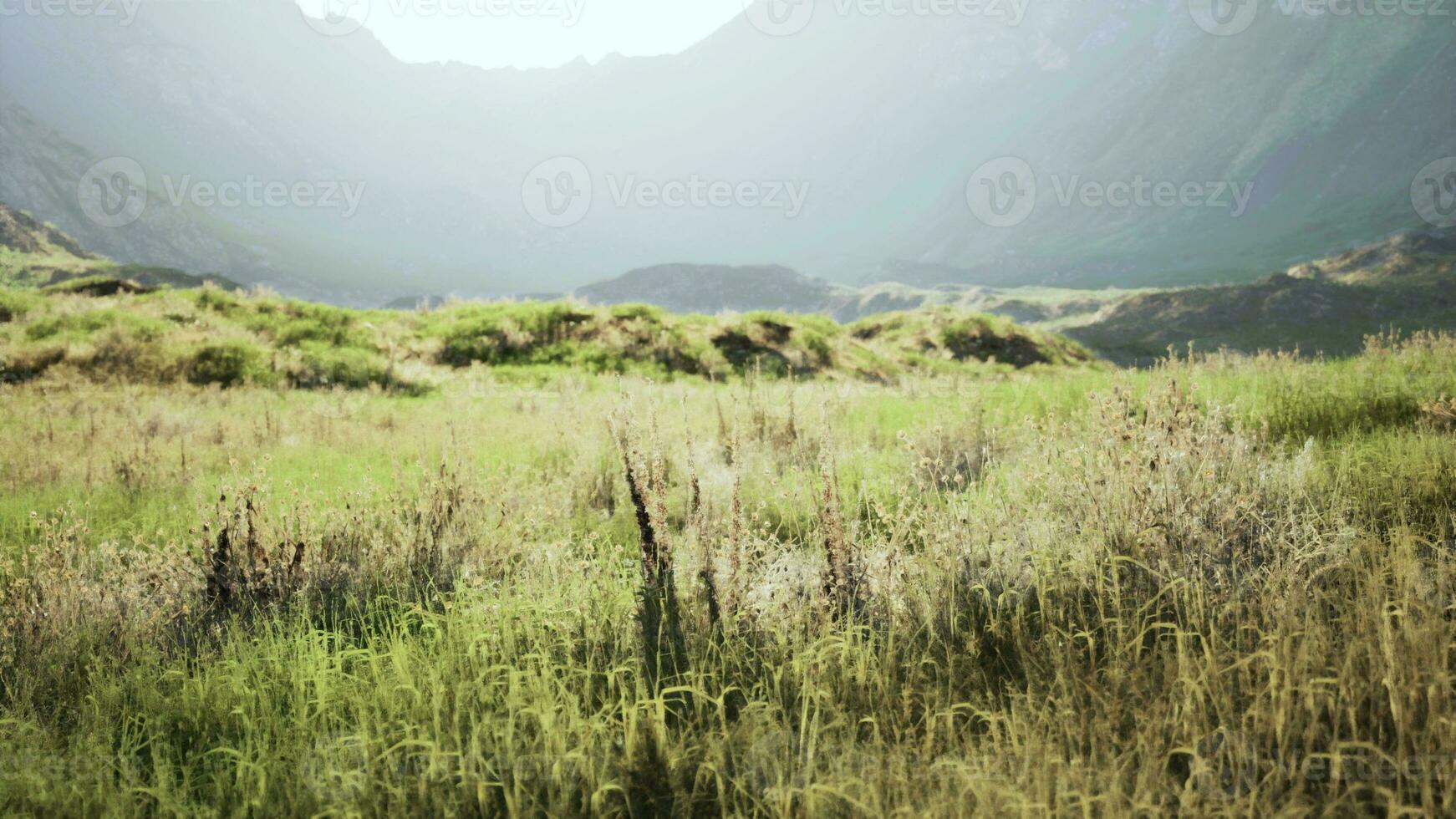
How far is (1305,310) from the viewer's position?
44.0m

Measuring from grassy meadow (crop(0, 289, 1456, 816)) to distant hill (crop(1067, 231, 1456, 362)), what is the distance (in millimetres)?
38556

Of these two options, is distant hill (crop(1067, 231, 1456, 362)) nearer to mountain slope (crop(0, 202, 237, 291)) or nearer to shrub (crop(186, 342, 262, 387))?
shrub (crop(186, 342, 262, 387))

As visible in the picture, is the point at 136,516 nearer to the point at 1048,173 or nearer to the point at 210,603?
the point at 210,603

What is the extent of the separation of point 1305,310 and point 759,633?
54.1m

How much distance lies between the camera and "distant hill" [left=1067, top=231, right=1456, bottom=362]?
40438 millimetres

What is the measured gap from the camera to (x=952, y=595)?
10.6ft

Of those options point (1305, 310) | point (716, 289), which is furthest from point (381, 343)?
point (716, 289)

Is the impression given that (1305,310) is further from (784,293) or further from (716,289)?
(716,289)

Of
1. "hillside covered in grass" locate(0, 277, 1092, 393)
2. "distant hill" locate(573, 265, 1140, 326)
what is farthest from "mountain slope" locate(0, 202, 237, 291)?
"distant hill" locate(573, 265, 1140, 326)

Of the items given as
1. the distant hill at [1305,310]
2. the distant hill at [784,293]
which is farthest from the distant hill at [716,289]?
the distant hill at [1305,310]

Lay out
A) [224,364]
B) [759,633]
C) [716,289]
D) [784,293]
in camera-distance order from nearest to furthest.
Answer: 1. [759,633]
2. [224,364]
3. [784,293]
4. [716,289]

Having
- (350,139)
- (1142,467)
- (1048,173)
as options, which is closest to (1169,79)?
(1048,173)

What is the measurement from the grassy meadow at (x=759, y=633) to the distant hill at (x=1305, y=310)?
3856cm

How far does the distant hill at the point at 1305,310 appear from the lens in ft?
133
